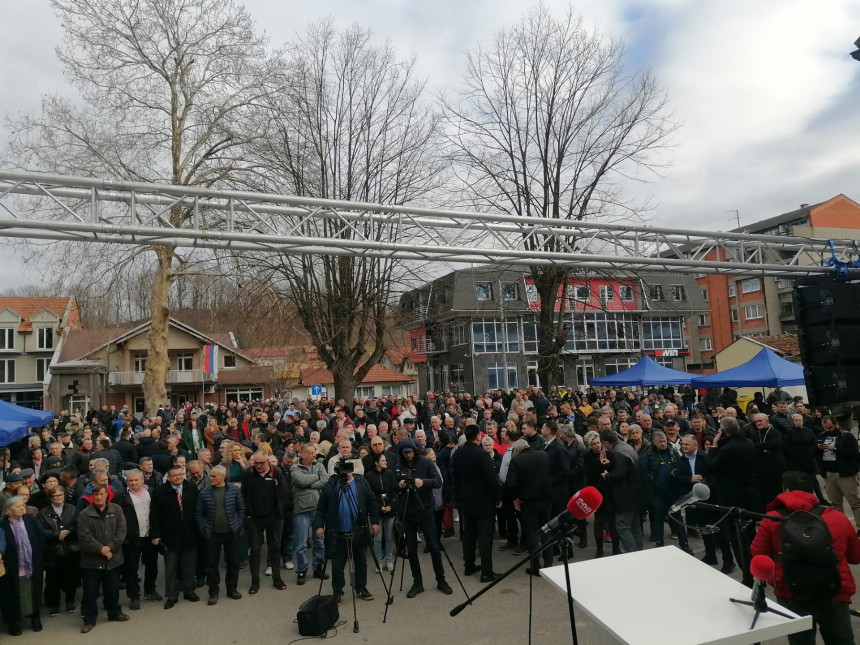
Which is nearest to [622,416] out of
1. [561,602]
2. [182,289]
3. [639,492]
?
[639,492]

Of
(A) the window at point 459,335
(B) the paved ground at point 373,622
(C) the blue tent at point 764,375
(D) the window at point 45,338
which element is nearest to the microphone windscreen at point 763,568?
(B) the paved ground at point 373,622

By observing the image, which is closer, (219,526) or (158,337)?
(219,526)

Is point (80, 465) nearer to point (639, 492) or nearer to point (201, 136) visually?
point (639, 492)

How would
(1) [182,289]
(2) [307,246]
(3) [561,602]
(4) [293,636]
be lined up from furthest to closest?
(1) [182,289] → (2) [307,246] → (3) [561,602] → (4) [293,636]

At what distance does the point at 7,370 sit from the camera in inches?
1635

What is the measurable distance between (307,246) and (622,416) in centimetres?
702

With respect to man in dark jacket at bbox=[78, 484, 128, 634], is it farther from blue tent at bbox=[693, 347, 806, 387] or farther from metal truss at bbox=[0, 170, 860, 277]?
blue tent at bbox=[693, 347, 806, 387]

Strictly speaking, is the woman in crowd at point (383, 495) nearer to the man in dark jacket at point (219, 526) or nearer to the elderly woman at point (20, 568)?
the man in dark jacket at point (219, 526)

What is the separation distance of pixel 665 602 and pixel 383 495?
3.91 meters

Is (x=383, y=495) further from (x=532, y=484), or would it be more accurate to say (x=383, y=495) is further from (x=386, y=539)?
(x=532, y=484)

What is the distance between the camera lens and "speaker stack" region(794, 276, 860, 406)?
235 inches

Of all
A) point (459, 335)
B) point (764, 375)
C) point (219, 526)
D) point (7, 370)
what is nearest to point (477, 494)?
point (219, 526)

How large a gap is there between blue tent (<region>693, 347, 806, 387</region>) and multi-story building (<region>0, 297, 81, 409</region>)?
4180cm

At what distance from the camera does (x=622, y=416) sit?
11500 mm
